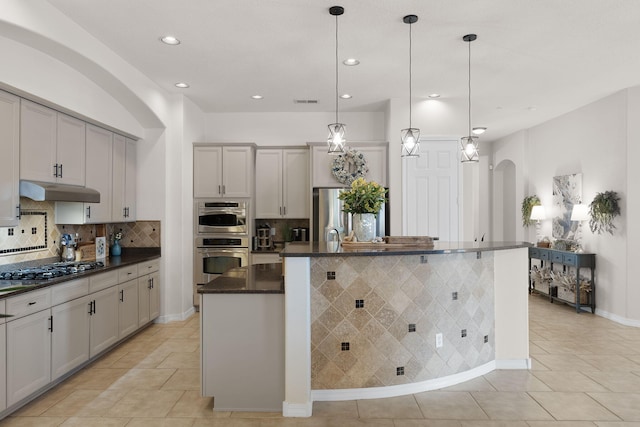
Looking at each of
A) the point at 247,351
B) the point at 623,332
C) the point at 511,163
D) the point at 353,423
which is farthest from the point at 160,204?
the point at 511,163

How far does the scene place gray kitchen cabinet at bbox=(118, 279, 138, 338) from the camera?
424 cm

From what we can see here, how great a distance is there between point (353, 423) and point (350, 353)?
0.48 metres

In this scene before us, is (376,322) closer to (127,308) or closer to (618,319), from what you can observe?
(127,308)

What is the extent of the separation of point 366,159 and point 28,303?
4.17 metres

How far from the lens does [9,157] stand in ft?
10.4

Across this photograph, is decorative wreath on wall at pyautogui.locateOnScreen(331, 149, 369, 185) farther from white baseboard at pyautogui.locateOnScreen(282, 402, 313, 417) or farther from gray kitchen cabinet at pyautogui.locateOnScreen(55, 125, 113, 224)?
white baseboard at pyautogui.locateOnScreen(282, 402, 313, 417)

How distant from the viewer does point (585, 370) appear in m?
3.67

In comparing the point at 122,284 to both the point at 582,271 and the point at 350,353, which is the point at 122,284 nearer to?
the point at 350,353

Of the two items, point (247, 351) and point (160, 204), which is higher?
point (160, 204)

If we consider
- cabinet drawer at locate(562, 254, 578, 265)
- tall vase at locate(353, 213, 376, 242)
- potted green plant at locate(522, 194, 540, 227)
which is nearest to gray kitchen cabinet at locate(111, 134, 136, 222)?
tall vase at locate(353, 213, 376, 242)

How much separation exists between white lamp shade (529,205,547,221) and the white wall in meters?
0.12

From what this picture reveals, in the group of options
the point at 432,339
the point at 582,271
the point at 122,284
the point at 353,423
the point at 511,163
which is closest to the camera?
the point at 353,423

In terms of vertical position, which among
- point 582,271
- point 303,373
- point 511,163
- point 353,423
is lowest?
point 353,423

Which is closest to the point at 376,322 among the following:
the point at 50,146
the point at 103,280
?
the point at 103,280
